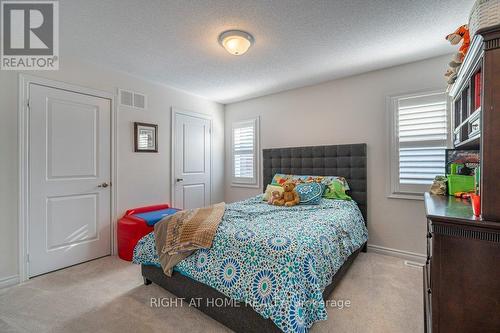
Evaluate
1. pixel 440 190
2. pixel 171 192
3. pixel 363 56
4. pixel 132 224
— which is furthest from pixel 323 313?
pixel 171 192

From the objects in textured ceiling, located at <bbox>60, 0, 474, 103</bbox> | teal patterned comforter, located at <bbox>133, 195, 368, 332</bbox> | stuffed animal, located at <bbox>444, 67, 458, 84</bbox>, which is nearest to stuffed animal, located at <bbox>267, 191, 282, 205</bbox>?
teal patterned comforter, located at <bbox>133, 195, 368, 332</bbox>

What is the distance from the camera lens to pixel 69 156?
9.18 ft

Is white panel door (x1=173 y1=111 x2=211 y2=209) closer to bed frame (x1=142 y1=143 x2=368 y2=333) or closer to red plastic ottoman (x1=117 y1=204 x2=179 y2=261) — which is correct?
red plastic ottoman (x1=117 y1=204 x2=179 y2=261)

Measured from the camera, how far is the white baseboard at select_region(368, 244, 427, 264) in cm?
287

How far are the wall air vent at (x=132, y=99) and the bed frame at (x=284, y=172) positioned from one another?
2118 millimetres

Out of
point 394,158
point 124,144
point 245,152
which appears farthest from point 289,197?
point 124,144

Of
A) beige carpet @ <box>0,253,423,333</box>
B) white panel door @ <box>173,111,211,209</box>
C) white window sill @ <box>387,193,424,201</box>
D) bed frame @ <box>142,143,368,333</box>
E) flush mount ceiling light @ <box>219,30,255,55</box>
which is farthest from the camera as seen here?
white panel door @ <box>173,111,211,209</box>

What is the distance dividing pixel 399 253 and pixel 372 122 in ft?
5.75

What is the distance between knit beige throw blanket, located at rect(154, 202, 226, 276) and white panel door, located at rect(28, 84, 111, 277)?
1.42 metres

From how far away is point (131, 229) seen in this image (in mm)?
2941

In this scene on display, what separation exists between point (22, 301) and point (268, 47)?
3393 mm

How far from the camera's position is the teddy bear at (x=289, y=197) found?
2911mm

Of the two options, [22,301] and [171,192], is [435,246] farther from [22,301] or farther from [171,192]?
[171,192]

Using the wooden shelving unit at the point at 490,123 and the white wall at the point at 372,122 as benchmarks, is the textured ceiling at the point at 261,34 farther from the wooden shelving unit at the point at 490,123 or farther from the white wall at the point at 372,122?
the wooden shelving unit at the point at 490,123
